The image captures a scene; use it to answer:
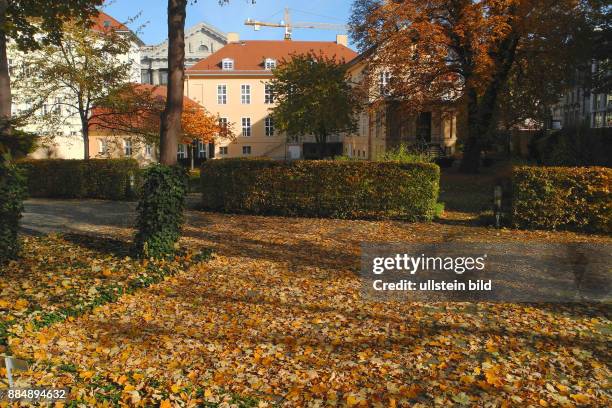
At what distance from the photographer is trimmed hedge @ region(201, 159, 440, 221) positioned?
1386 centimetres

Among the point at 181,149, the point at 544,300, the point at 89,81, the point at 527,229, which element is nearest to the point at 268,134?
the point at 181,149

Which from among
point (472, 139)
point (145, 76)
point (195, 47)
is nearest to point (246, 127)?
point (195, 47)

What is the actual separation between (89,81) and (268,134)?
33445 millimetres

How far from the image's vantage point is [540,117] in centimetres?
3359

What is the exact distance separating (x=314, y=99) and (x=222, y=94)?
84.3 feet

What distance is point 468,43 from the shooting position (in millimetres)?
22672

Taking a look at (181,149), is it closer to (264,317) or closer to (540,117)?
(540,117)

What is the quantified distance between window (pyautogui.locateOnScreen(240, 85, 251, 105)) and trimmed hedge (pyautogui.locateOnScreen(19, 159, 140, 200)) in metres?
35.5

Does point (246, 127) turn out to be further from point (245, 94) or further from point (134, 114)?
point (134, 114)

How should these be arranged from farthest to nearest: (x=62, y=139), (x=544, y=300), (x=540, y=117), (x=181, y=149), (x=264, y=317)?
(x=181, y=149) < (x=62, y=139) < (x=540, y=117) < (x=544, y=300) < (x=264, y=317)

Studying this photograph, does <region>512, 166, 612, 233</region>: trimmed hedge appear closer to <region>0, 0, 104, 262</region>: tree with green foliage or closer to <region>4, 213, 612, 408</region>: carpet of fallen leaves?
<region>4, 213, 612, 408</region>: carpet of fallen leaves

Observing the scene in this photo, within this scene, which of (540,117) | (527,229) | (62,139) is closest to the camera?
(527,229)

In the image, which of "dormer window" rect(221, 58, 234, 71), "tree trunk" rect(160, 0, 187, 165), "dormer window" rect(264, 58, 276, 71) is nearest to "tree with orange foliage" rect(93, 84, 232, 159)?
"tree trunk" rect(160, 0, 187, 165)

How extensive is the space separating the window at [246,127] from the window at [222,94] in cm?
268
